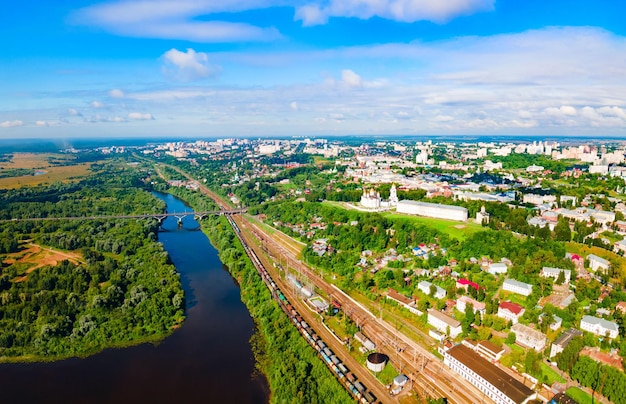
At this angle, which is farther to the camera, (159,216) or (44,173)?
(44,173)

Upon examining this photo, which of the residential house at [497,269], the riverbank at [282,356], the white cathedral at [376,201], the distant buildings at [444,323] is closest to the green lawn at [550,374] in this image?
the distant buildings at [444,323]

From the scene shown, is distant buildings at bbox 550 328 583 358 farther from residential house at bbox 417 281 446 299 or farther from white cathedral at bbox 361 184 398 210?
white cathedral at bbox 361 184 398 210

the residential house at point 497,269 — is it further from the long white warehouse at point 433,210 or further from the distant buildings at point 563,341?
the long white warehouse at point 433,210

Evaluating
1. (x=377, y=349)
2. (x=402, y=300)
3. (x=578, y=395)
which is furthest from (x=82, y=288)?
(x=578, y=395)

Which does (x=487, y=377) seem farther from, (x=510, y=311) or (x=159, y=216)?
(x=159, y=216)

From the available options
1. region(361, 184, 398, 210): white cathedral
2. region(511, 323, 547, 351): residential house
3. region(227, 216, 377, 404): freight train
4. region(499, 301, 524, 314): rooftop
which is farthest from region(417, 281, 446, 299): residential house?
region(361, 184, 398, 210): white cathedral

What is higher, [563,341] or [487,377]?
[563,341]

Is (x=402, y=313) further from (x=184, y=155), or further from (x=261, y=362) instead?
(x=184, y=155)
